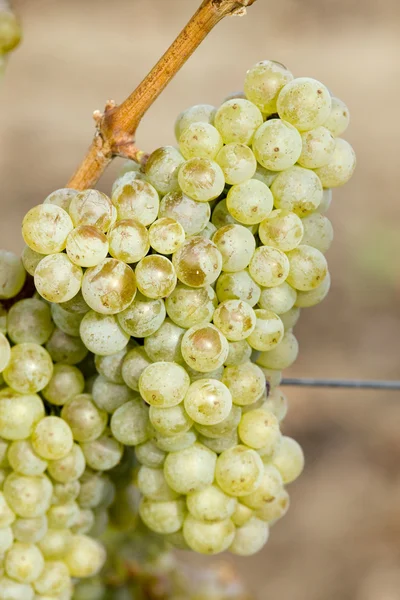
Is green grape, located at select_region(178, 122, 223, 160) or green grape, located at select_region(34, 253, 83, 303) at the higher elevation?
green grape, located at select_region(178, 122, 223, 160)

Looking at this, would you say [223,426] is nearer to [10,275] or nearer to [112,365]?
[112,365]

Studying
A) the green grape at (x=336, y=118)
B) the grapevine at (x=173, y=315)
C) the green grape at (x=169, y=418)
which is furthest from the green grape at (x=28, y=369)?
the green grape at (x=336, y=118)

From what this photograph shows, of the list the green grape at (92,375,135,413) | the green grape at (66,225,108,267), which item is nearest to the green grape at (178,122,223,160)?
the green grape at (66,225,108,267)

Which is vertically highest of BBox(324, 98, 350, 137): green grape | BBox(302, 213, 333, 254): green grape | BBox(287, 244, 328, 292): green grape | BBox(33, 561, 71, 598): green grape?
BBox(324, 98, 350, 137): green grape

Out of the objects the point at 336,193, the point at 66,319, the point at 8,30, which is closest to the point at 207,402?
the point at 66,319

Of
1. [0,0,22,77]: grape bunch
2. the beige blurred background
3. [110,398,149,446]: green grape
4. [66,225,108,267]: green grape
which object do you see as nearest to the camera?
[66,225,108,267]: green grape

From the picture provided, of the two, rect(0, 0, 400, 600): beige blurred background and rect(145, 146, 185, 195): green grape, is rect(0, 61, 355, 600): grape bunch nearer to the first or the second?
rect(145, 146, 185, 195): green grape
